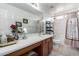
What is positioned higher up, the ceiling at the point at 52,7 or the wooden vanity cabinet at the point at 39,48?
the ceiling at the point at 52,7

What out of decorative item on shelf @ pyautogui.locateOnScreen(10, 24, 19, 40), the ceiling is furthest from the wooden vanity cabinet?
the ceiling

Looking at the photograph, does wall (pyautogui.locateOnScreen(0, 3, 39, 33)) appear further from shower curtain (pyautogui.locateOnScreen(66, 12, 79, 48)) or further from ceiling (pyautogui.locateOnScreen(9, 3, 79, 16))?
shower curtain (pyautogui.locateOnScreen(66, 12, 79, 48))

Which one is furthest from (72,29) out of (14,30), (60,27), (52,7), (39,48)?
(14,30)

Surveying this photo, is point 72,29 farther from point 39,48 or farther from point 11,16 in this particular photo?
point 11,16

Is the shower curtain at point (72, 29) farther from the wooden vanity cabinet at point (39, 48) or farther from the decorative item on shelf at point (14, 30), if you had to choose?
the decorative item on shelf at point (14, 30)

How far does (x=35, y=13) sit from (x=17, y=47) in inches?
40.3

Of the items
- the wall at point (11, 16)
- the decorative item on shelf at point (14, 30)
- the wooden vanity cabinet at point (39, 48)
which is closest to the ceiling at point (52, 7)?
the wall at point (11, 16)

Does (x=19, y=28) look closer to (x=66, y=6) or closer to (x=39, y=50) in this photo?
(x=39, y=50)

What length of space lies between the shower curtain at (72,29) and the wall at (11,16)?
0.71 m

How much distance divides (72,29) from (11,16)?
1291 mm

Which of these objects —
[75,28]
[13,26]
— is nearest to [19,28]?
[13,26]

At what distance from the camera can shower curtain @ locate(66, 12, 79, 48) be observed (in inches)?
65.3

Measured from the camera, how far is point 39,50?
1879mm

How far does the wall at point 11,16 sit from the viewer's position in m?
1.57
